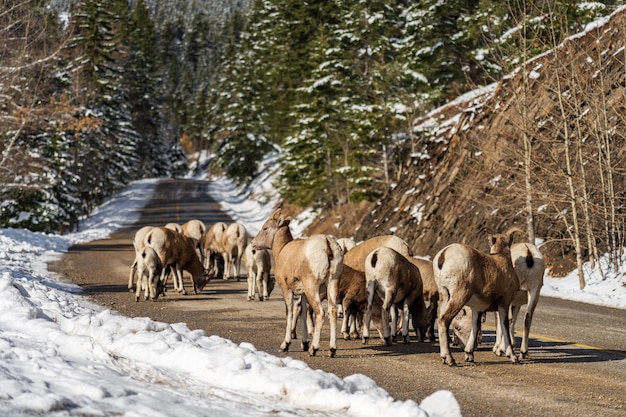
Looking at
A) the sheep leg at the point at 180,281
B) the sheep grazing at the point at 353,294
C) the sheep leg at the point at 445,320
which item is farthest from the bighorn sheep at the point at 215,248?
the sheep leg at the point at 445,320

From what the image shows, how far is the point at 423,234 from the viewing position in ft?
88.1

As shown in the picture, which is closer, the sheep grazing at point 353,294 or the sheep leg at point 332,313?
the sheep leg at point 332,313

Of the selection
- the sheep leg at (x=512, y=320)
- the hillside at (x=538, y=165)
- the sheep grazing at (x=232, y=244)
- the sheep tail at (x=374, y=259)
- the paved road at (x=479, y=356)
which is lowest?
the paved road at (x=479, y=356)

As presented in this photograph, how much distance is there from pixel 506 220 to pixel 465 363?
585 inches

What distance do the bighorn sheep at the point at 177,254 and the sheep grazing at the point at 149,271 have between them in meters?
0.35

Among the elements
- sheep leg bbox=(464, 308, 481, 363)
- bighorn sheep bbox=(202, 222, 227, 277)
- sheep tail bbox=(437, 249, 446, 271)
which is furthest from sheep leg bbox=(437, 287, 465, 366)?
bighorn sheep bbox=(202, 222, 227, 277)

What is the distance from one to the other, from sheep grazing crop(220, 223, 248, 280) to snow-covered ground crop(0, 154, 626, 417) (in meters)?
10.3

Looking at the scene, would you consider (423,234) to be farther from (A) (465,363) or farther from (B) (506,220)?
(A) (465,363)

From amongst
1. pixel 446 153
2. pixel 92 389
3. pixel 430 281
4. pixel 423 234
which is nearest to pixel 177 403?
pixel 92 389

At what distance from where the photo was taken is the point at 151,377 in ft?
22.6

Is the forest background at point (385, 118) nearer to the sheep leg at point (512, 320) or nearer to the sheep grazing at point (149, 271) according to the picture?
the sheep leg at point (512, 320)

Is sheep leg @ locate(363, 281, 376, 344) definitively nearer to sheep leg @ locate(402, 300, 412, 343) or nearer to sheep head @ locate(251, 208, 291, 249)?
sheep leg @ locate(402, 300, 412, 343)

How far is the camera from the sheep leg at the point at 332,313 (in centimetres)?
967

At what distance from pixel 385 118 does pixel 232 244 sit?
15.2 meters
